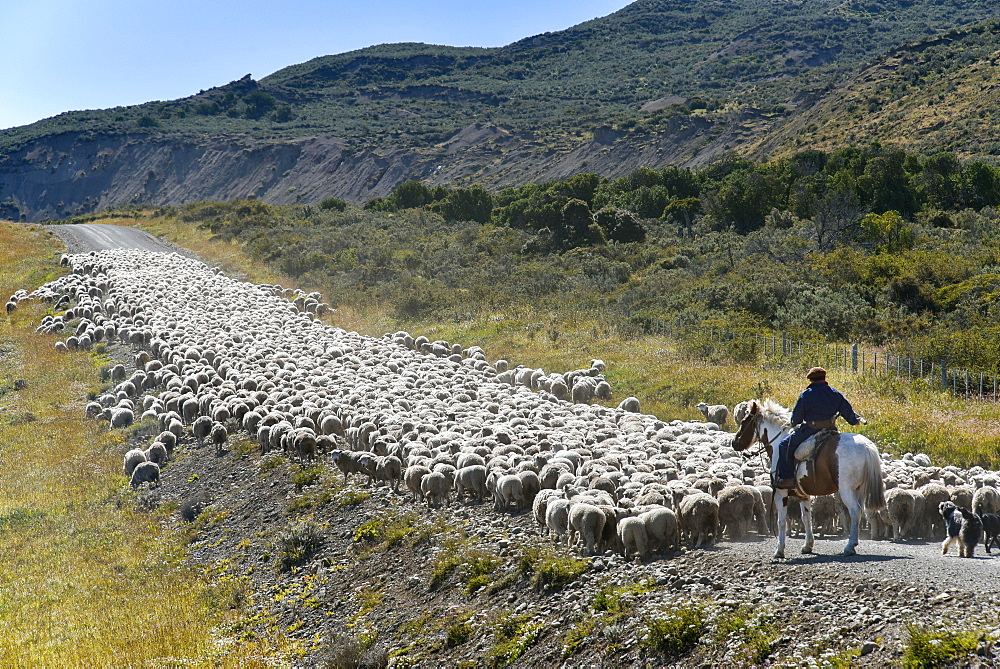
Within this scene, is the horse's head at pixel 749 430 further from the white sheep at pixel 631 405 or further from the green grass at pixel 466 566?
the white sheep at pixel 631 405

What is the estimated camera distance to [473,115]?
138375 mm

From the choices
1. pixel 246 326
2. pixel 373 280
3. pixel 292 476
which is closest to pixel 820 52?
pixel 373 280

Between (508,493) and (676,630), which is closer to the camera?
(676,630)

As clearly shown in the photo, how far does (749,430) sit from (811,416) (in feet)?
3.50

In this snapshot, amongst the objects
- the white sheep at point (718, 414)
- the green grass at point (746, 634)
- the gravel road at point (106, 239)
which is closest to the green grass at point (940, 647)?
the green grass at point (746, 634)

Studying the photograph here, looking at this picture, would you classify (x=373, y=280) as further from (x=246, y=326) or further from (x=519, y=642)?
(x=519, y=642)

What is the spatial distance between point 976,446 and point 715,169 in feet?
149

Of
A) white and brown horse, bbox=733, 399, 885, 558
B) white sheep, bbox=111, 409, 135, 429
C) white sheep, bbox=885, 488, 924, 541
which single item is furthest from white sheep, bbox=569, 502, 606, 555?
white sheep, bbox=111, 409, 135, 429

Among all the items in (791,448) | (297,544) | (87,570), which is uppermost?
(791,448)

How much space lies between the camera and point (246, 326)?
2973 cm

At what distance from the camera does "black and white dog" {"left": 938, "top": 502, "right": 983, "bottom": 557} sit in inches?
369

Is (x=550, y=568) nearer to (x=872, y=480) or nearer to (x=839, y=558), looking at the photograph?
(x=839, y=558)

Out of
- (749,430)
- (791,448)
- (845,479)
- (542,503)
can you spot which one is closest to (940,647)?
(845,479)

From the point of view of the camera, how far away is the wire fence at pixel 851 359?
1831cm
